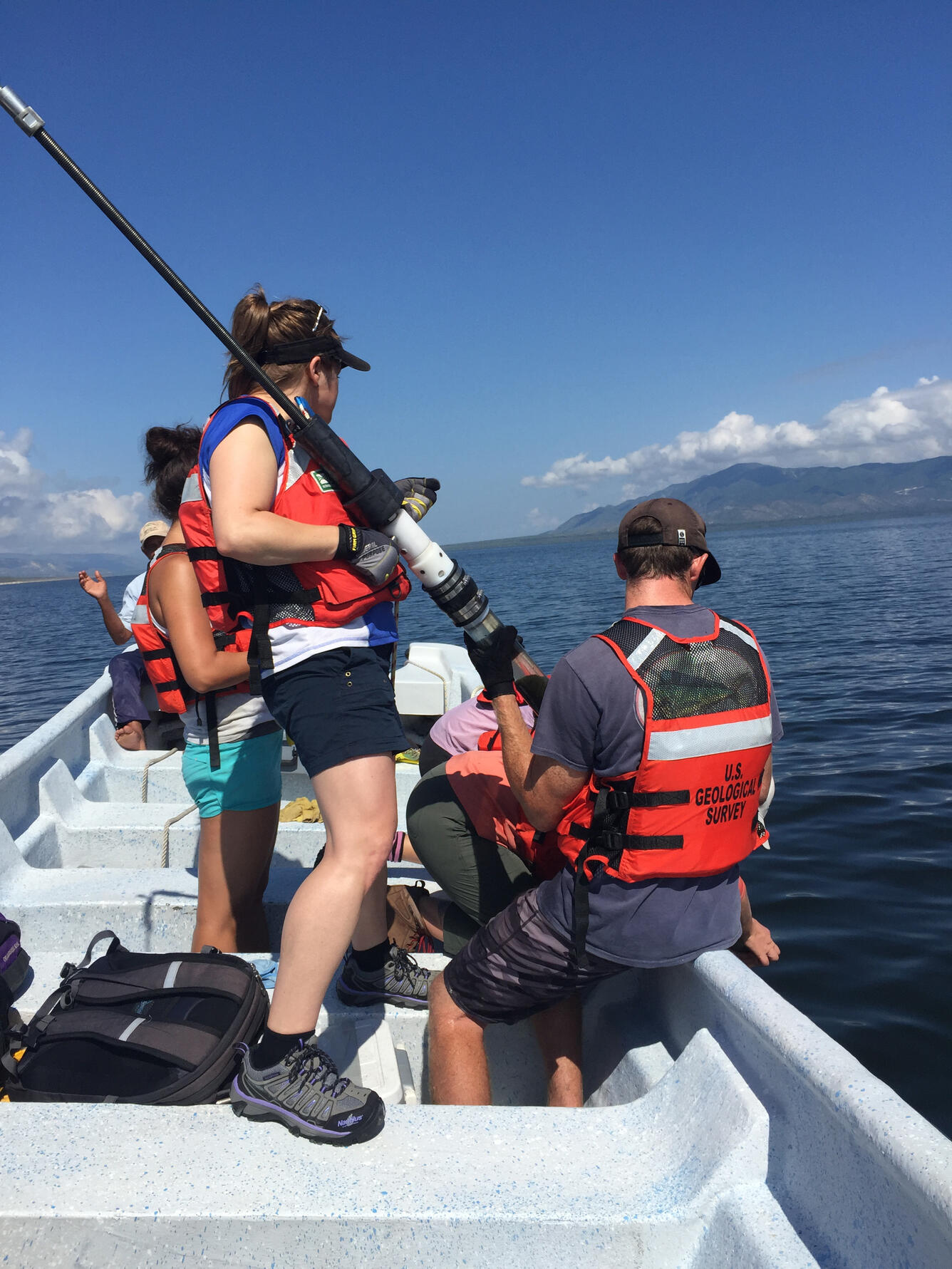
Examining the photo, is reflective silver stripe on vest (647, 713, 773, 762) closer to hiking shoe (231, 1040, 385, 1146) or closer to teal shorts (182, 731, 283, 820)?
hiking shoe (231, 1040, 385, 1146)

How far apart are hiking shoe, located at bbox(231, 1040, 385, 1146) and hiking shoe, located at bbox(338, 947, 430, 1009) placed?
0.65 metres

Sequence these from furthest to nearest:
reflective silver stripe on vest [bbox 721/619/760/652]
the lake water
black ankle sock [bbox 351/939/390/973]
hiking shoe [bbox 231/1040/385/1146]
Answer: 1. the lake water
2. black ankle sock [bbox 351/939/390/973]
3. reflective silver stripe on vest [bbox 721/619/760/652]
4. hiking shoe [bbox 231/1040/385/1146]

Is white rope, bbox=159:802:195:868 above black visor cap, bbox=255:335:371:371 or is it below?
below

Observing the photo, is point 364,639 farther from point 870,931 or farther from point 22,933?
point 870,931

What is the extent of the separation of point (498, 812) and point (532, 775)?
1.52 ft

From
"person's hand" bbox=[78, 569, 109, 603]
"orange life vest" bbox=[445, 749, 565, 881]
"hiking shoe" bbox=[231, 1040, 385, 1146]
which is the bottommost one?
"hiking shoe" bbox=[231, 1040, 385, 1146]

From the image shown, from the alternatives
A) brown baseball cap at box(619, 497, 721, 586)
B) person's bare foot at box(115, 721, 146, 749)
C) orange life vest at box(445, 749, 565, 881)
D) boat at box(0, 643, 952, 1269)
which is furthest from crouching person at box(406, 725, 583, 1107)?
person's bare foot at box(115, 721, 146, 749)

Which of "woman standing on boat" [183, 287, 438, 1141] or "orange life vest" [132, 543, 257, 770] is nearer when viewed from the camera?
"woman standing on boat" [183, 287, 438, 1141]

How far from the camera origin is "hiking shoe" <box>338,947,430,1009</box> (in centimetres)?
255

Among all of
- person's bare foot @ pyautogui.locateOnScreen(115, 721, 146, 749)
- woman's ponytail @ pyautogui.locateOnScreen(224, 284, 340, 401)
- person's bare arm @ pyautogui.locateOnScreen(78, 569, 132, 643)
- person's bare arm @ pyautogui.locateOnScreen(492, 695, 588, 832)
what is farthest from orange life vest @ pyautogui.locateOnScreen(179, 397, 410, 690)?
person's bare arm @ pyautogui.locateOnScreen(78, 569, 132, 643)

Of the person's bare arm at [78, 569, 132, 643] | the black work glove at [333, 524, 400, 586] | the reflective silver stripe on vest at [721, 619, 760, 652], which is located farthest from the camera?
the person's bare arm at [78, 569, 132, 643]

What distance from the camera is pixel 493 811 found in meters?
2.72

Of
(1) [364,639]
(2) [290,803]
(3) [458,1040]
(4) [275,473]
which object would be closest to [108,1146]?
(3) [458,1040]

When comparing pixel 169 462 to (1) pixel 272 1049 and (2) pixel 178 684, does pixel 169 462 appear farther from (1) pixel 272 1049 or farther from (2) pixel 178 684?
(1) pixel 272 1049
